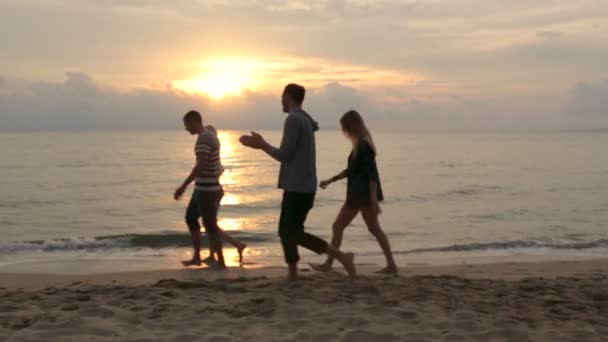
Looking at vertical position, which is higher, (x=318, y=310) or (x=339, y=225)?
(x=339, y=225)

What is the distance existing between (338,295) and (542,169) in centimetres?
3487

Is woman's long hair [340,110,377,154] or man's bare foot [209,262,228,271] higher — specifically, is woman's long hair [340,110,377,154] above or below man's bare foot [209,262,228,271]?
above

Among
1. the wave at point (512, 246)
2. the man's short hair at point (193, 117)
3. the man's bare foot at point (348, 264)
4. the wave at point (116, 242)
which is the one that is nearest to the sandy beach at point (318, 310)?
the man's bare foot at point (348, 264)

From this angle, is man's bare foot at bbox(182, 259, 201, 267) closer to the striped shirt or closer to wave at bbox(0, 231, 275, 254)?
the striped shirt

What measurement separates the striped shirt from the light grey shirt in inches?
63.9

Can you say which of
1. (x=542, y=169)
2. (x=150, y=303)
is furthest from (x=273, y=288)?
(x=542, y=169)

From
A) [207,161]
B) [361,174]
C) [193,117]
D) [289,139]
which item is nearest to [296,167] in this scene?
[289,139]

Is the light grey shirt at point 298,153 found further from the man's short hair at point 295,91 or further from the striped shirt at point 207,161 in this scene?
the striped shirt at point 207,161

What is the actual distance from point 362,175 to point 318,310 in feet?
6.38

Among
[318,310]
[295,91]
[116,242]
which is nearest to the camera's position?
[318,310]

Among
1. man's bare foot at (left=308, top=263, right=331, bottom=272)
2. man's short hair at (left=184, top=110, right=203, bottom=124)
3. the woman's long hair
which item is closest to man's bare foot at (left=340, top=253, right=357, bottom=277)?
man's bare foot at (left=308, top=263, right=331, bottom=272)

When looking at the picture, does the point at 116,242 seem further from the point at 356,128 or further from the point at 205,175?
the point at 356,128

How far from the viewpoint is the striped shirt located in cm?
725

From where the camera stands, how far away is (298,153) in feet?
19.1
